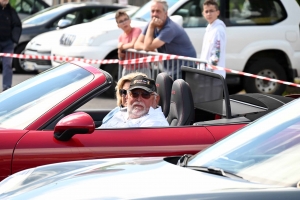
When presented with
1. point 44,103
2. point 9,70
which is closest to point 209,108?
point 44,103

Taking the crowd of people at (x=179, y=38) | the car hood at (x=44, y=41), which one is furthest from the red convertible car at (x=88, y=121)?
the car hood at (x=44, y=41)

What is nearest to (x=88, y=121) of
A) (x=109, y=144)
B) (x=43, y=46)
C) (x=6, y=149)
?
(x=109, y=144)

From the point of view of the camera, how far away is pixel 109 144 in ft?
17.1

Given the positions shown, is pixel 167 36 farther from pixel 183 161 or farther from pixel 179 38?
pixel 183 161

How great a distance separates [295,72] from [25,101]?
8.83m

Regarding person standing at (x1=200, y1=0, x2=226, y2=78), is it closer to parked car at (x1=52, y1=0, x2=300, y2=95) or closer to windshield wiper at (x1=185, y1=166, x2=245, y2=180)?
parked car at (x1=52, y1=0, x2=300, y2=95)

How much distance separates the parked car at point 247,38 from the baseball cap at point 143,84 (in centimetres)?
730

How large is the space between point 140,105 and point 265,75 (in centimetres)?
822

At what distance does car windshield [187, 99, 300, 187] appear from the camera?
361cm

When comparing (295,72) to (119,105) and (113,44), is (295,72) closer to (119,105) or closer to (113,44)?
(113,44)

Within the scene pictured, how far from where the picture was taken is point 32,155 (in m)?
5.13

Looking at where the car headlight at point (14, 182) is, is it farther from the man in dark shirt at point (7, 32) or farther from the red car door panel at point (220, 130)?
the man in dark shirt at point (7, 32)

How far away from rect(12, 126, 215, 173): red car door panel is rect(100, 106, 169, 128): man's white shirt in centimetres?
38

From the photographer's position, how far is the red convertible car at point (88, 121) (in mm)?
5125
